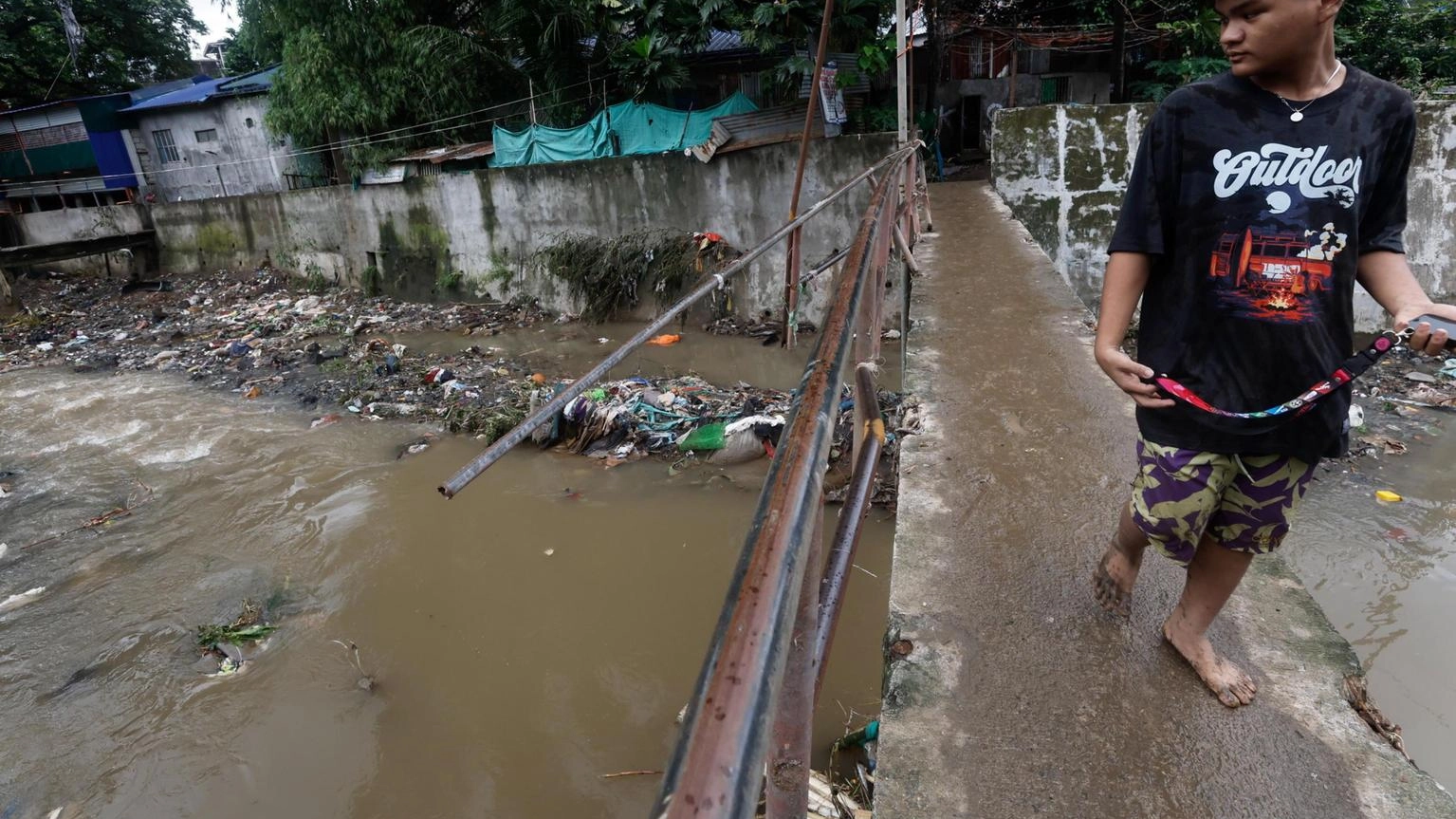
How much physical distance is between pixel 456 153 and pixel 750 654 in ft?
44.5

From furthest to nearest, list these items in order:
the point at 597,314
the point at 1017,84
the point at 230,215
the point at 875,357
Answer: the point at 230,215
the point at 1017,84
the point at 597,314
the point at 875,357

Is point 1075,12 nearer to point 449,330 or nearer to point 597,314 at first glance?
point 597,314

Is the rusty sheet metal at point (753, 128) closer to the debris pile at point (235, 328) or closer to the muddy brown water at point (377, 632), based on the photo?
the debris pile at point (235, 328)

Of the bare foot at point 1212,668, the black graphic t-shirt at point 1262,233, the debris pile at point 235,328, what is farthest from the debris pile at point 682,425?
the debris pile at point 235,328

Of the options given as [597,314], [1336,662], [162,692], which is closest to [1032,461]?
[1336,662]

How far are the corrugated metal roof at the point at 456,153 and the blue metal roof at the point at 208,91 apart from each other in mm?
6588

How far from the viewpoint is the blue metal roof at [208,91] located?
16.9 meters

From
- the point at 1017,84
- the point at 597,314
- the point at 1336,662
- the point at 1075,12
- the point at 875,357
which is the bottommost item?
the point at 597,314

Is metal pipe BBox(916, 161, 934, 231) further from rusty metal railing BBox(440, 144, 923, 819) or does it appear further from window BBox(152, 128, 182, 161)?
window BBox(152, 128, 182, 161)

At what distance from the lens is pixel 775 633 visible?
1.81 feet

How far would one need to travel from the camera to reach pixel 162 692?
3908 mm

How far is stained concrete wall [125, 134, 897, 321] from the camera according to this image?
8812 mm

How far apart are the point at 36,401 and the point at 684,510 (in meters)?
9.40

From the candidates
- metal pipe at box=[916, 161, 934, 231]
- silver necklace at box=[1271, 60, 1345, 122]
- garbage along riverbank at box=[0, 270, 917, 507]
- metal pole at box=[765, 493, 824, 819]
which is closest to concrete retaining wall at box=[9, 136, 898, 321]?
garbage along riverbank at box=[0, 270, 917, 507]
